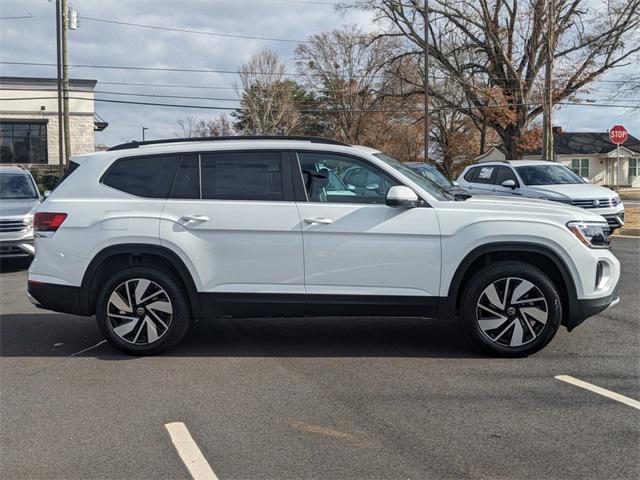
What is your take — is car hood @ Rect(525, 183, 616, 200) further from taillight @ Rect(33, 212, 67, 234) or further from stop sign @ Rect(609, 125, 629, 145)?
taillight @ Rect(33, 212, 67, 234)

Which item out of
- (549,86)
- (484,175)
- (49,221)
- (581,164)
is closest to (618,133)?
(549,86)

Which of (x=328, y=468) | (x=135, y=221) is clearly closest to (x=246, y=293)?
(x=135, y=221)

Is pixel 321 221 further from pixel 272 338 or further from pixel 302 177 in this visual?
pixel 272 338

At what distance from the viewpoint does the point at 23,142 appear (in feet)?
132

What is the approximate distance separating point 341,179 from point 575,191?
9.55 meters

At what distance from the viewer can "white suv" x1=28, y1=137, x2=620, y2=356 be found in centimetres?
568

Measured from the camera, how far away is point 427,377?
5312 millimetres

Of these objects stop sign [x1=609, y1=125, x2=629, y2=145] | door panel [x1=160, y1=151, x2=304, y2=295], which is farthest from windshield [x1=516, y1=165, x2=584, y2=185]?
door panel [x1=160, y1=151, x2=304, y2=295]

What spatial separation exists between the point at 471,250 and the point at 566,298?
0.92 metres

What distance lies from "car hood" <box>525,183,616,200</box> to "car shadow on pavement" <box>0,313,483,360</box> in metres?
7.65

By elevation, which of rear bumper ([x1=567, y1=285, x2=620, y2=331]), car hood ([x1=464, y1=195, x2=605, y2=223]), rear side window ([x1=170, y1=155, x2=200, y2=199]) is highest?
rear side window ([x1=170, y1=155, x2=200, y2=199])

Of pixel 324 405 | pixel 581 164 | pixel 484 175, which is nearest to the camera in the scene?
pixel 324 405

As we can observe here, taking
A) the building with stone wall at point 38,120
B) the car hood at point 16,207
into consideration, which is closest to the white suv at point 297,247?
the car hood at point 16,207

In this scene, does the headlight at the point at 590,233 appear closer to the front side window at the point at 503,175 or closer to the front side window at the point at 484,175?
the front side window at the point at 503,175
